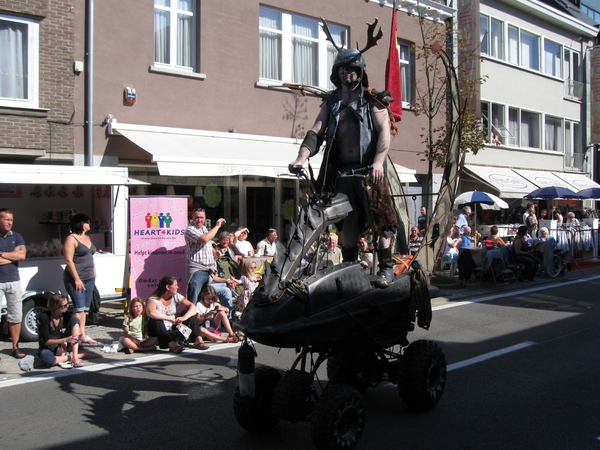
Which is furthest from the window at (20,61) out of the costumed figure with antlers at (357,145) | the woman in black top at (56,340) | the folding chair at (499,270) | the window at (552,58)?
the window at (552,58)

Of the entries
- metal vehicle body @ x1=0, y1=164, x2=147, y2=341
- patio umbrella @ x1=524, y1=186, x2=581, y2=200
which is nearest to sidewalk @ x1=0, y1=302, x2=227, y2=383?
metal vehicle body @ x1=0, y1=164, x2=147, y2=341

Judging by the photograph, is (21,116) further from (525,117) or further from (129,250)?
(525,117)

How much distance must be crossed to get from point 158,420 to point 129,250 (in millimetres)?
4958

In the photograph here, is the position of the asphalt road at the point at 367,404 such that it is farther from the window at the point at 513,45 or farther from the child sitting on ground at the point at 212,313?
the window at the point at 513,45

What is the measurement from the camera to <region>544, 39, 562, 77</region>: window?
27109mm

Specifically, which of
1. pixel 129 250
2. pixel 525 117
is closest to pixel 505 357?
pixel 129 250

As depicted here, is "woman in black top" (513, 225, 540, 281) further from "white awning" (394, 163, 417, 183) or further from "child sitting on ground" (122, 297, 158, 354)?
"child sitting on ground" (122, 297, 158, 354)

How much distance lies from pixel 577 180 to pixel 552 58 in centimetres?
534

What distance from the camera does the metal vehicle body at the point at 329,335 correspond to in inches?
174

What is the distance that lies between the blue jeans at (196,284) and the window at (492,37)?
56.3 feet

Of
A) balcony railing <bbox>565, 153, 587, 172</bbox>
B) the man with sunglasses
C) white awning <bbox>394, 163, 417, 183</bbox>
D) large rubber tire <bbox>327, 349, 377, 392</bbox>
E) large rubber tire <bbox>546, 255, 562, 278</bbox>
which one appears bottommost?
large rubber tire <bbox>327, 349, 377, 392</bbox>

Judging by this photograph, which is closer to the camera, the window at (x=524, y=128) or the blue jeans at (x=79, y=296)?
the blue jeans at (x=79, y=296)

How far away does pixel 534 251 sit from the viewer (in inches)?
602

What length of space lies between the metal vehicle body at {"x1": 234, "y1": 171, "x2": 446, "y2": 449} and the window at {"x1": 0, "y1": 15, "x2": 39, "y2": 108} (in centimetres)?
868
